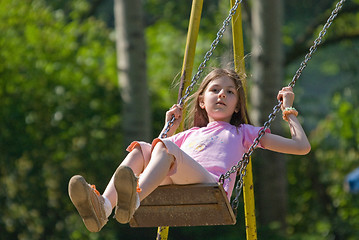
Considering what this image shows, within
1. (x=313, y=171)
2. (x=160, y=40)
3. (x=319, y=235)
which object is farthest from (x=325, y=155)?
(x=160, y=40)

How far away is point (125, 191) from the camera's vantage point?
4.06m

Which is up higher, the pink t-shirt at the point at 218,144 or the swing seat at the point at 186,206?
the pink t-shirt at the point at 218,144

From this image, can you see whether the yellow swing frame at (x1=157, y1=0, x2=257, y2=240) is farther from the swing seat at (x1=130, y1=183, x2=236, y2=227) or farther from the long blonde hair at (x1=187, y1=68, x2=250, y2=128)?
the swing seat at (x1=130, y1=183, x2=236, y2=227)

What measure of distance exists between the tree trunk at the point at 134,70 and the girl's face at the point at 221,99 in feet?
16.6

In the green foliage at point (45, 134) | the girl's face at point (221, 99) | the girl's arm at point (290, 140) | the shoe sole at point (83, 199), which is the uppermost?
the girl's face at point (221, 99)

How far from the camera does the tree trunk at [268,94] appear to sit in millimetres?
10805

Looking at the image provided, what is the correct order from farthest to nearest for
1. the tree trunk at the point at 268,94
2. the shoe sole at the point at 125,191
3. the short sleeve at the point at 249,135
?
the tree trunk at the point at 268,94
the short sleeve at the point at 249,135
the shoe sole at the point at 125,191

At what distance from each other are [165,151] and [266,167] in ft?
22.2

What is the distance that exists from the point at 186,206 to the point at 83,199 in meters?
0.66

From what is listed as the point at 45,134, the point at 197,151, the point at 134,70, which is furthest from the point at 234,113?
the point at 45,134

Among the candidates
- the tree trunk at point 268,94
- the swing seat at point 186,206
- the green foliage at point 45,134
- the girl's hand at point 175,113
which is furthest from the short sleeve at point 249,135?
the tree trunk at point 268,94

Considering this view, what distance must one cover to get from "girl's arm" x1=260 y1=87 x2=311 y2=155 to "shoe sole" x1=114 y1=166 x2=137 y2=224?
1105mm

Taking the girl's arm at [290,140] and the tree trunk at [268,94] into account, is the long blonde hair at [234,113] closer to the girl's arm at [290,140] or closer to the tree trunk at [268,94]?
the girl's arm at [290,140]

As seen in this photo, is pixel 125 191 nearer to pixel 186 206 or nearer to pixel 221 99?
pixel 186 206
